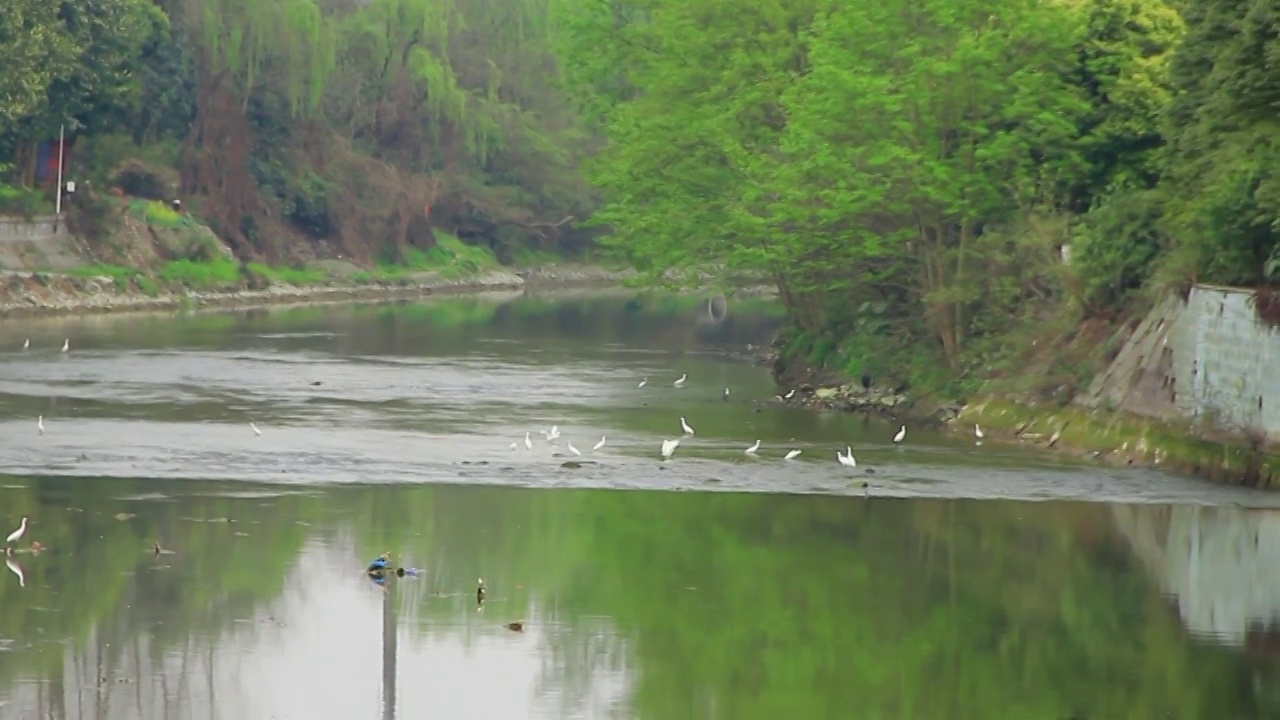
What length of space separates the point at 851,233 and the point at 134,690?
95.8 feet

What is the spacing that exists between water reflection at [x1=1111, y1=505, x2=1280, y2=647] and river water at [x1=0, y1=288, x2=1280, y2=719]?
8cm

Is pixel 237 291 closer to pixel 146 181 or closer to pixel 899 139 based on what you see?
pixel 146 181

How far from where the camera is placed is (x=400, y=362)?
56.9 metres

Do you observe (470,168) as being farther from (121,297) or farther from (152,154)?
(121,297)

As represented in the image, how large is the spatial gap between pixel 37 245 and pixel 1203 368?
48.6 m

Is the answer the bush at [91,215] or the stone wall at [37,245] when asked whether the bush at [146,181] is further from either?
the stone wall at [37,245]

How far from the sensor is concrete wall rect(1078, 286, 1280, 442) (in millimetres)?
34281

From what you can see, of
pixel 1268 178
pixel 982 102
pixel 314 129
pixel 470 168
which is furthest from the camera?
pixel 470 168

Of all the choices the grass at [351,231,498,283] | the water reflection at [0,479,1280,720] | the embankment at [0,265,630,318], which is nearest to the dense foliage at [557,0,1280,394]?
the water reflection at [0,479,1280,720]

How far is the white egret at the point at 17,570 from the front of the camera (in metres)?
24.2

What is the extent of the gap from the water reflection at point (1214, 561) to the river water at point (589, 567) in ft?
0.26

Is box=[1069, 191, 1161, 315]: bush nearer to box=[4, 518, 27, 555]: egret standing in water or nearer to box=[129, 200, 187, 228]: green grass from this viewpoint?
box=[4, 518, 27, 555]: egret standing in water

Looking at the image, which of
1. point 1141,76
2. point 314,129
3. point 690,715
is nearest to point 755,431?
point 1141,76

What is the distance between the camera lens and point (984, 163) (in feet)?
145
